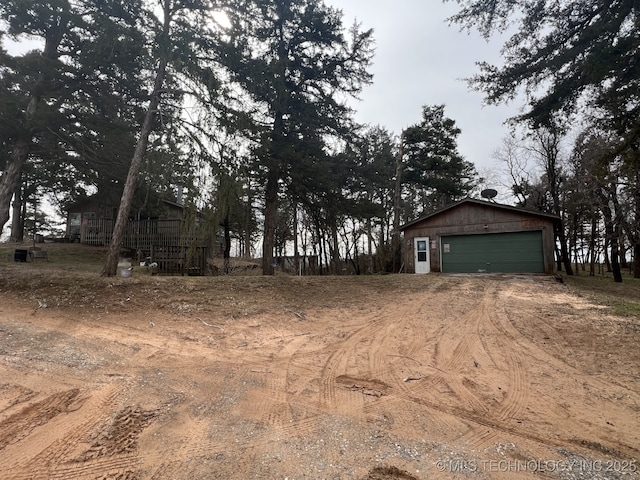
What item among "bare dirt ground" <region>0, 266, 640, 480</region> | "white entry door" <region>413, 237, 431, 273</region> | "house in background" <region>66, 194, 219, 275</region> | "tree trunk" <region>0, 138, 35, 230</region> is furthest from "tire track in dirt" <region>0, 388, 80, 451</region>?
"white entry door" <region>413, 237, 431, 273</region>

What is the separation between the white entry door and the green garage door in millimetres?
775

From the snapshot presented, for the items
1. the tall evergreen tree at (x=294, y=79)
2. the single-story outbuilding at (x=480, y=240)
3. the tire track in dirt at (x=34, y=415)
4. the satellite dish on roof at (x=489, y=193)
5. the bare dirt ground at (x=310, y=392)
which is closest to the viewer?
the bare dirt ground at (x=310, y=392)

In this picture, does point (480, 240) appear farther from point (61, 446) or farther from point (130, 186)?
point (61, 446)

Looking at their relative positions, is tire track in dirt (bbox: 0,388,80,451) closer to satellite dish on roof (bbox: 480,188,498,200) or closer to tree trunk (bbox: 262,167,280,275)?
tree trunk (bbox: 262,167,280,275)

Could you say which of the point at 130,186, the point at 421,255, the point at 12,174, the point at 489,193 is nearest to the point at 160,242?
the point at 12,174

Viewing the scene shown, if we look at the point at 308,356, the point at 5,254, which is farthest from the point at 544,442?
the point at 5,254

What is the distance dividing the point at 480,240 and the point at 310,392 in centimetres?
1527

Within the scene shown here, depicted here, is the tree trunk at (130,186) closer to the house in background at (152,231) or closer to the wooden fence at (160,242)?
the house in background at (152,231)

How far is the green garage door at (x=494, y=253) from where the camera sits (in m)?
15.2

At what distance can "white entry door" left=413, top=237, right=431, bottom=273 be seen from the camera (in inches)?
687

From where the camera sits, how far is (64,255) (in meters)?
15.6

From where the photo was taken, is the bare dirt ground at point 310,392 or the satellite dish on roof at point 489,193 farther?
the satellite dish on roof at point 489,193

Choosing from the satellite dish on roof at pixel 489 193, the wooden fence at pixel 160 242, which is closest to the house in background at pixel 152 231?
the wooden fence at pixel 160 242

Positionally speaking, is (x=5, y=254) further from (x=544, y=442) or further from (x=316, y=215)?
(x=544, y=442)
